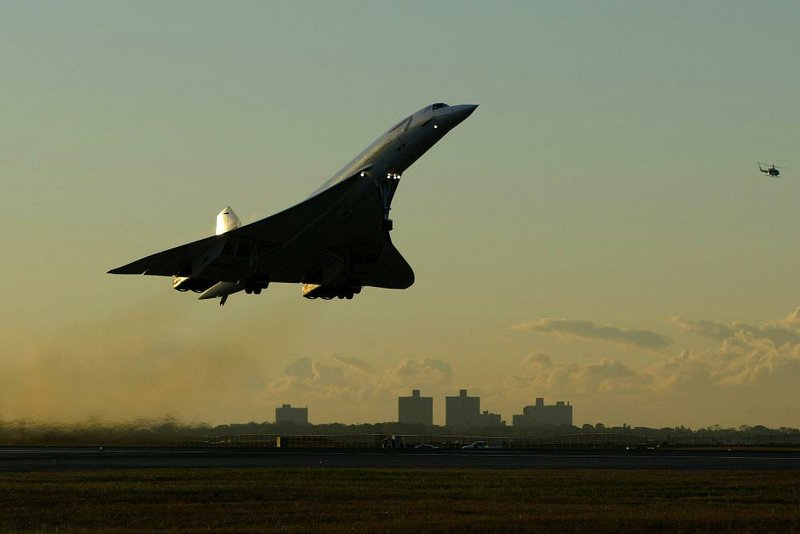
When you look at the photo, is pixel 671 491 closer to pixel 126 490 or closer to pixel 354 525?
pixel 354 525

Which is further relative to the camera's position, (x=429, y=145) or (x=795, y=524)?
(x=429, y=145)

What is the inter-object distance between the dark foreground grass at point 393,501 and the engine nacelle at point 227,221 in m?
21.9

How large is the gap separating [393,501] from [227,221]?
110 ft

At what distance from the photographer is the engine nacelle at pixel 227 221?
196ft

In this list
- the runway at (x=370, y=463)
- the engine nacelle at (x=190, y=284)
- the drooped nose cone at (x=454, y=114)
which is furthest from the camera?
the engine nacelle at (x=190, y=284)

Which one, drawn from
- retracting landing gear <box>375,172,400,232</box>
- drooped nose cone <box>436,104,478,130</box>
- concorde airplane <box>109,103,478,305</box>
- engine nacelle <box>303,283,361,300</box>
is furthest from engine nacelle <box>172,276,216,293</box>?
drooped nose cone <box>436,104,478,130</box>

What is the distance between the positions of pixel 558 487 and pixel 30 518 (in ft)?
55.8

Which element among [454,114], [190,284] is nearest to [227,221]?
[190,284]

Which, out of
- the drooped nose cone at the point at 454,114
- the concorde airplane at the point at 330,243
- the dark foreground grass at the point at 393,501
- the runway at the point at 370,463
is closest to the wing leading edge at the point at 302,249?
the concorde airplane at the point at 330,243

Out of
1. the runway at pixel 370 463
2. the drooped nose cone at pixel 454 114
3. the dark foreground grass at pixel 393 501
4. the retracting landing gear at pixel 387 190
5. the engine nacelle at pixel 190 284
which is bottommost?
the dark foreground grass at pixel 393 501

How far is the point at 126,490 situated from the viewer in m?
32.0

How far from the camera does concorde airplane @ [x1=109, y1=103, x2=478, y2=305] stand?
143 ft

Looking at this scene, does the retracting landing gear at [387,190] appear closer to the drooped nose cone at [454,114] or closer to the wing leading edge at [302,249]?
the wing leading edge at [302,249]

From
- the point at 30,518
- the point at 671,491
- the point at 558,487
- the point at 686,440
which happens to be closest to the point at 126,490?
the point at 30,518
